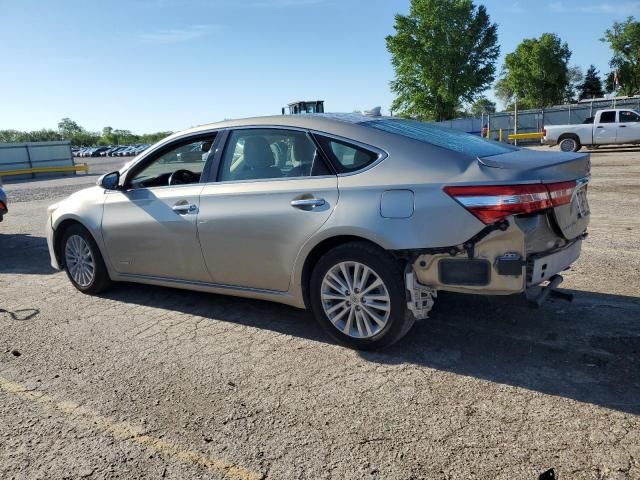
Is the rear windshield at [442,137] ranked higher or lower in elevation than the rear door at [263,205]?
higher

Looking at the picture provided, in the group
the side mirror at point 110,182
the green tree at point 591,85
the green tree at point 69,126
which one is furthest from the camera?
the green tree at point 69,126

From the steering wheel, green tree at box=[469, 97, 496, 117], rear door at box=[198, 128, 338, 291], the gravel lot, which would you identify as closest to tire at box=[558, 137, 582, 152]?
the gravel lot

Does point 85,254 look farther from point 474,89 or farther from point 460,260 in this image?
point 474,89

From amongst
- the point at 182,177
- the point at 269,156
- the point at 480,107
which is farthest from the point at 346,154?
the point at 480,107

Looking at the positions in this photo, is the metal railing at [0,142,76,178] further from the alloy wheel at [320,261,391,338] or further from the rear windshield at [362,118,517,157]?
the alloy wheel at [320,261,391,338]

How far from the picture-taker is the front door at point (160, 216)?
456cm

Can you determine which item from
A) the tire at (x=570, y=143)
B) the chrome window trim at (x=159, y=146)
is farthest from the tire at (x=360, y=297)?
the tire at (x=570, y=143)

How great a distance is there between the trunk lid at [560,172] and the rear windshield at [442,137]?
0.51 feet

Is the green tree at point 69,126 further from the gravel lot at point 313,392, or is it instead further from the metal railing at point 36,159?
the gravel lot at point 313,392

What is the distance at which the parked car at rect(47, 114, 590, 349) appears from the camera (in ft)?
11.0

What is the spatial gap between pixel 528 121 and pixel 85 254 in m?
37.4

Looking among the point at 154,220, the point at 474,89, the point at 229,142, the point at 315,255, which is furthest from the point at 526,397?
the point at 474,89

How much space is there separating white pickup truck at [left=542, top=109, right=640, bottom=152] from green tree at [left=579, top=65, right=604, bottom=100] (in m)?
85.8

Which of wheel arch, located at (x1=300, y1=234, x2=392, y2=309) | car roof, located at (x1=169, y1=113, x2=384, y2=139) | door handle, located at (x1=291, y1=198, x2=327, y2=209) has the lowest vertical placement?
wheel arch, located at (x1=300, y1=234, x2=392, y2=309)
